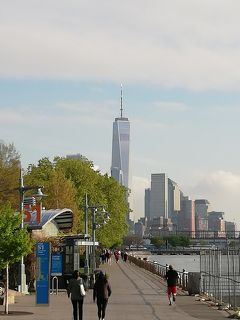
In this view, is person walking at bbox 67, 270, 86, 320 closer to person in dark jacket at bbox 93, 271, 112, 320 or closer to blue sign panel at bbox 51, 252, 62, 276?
person in dark jacket at bbox 93, 271, 112, 320

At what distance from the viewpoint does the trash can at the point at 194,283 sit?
3734cm

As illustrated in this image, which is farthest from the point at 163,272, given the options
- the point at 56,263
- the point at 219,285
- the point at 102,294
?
the point at 102,294

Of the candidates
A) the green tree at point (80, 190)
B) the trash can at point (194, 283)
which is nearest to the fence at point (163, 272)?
the trash can at point (194, 283)

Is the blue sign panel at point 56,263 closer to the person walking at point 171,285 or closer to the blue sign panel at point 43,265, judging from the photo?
the person walking at point 171,285

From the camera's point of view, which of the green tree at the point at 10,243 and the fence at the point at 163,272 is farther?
the fence at the point at 163,272

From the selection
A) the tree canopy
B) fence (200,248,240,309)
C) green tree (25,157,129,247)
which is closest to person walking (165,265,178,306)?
fence (200,248,240,309)

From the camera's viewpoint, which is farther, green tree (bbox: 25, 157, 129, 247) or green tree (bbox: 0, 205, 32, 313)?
green tree (bbox: 25, 157, 129, 247)

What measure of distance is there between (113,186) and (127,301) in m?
63.2

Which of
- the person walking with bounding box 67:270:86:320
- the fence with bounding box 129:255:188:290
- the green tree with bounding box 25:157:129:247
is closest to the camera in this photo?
the person walking with bounding box 67:270:86:320

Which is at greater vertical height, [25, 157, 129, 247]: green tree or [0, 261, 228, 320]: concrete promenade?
[25, 157, 129, 247]: green tree

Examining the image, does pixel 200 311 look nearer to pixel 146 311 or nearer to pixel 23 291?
pixel 146 311

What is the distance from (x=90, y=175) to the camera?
88.4 m

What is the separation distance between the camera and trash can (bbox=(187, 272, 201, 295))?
37344 millimetres

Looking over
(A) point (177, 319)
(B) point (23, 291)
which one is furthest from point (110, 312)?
(B) point (23, 291)
